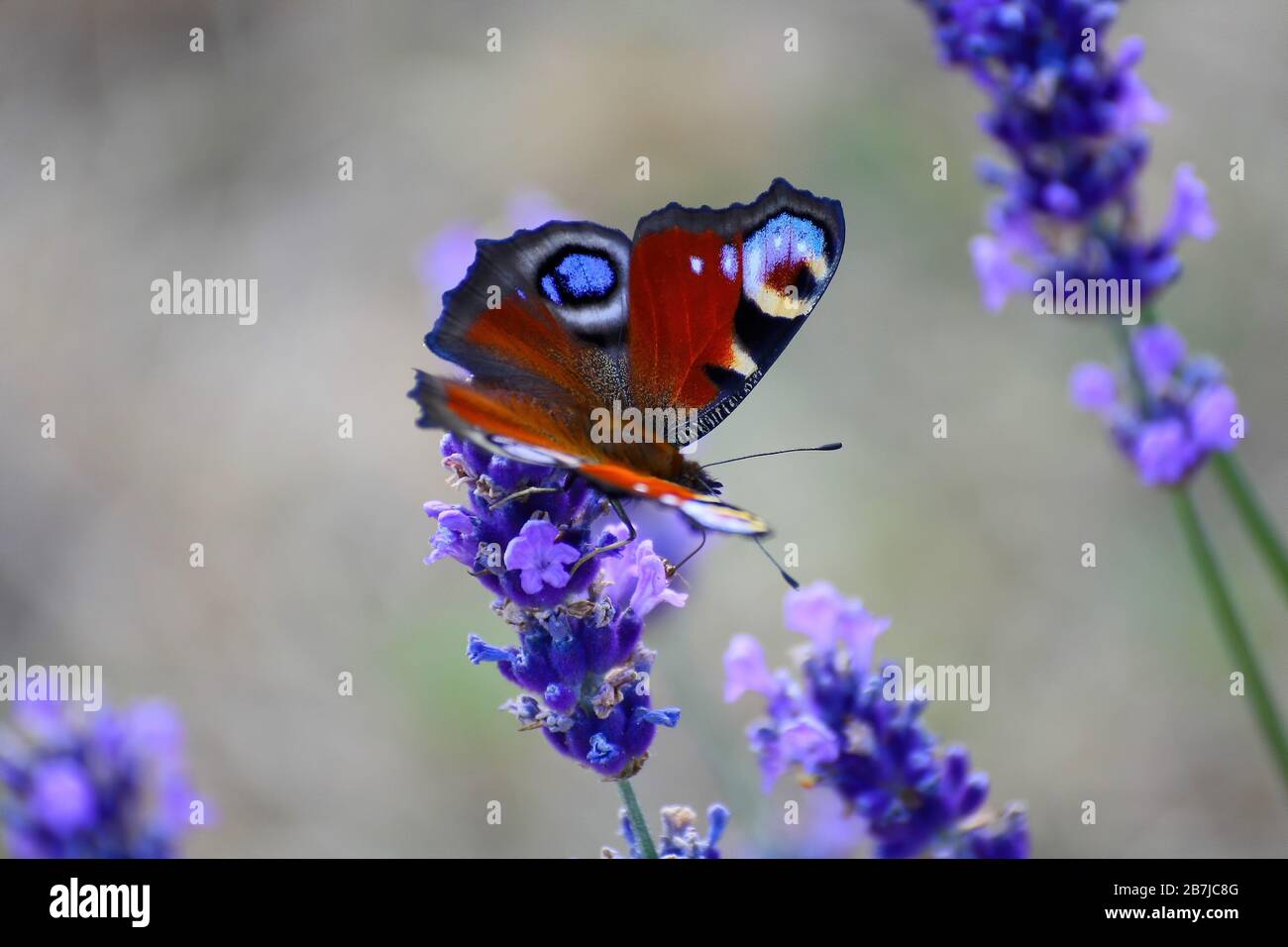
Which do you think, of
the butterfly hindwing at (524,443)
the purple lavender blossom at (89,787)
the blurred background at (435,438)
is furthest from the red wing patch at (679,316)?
the blurred background at (435,438)

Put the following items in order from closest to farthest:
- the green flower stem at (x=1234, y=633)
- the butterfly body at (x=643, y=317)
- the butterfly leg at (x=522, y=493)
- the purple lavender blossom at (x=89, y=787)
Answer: the butterfly leg at (x=522, y=493) < the purple lavender blossom at (x=89, y=787) < the butterfly body at (x=643, y=317) < the green flower stem at (x=1234, y=633)

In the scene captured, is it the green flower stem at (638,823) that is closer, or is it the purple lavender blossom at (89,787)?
the green flower stem at (638,823)

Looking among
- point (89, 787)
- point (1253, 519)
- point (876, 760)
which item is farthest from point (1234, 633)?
point (89, 787)

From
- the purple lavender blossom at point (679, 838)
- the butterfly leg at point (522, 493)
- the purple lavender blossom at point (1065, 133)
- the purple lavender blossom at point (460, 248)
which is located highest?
the purple lavender blossom at point (460, 248)

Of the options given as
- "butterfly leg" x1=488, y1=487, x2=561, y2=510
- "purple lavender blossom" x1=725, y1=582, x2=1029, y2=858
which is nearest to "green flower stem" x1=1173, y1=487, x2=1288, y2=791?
"purple lavender blossom" x1=725, y1=582, x2=1029, y2=858

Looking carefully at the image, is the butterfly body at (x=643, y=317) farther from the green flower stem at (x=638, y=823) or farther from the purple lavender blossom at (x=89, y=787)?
the purple lavender blossom at (x=89, y=787)

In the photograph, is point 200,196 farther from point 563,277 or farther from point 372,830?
point 563,277

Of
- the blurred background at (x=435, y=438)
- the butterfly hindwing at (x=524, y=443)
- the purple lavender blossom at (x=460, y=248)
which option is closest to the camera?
the butterfly hindwing at (x=524, y=443)

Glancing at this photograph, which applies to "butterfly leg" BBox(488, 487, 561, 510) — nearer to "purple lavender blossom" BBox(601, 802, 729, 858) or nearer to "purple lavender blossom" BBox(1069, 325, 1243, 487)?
"purple lavender blossom" BBox(601, 802, 729, 858)
